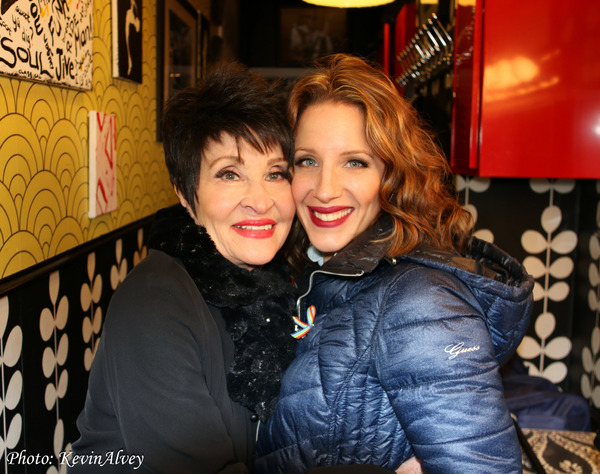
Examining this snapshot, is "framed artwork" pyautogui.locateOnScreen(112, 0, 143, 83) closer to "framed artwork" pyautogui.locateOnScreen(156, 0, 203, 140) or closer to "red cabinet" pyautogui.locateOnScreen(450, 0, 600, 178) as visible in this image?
"framed artwork" pyautogui.locateOnScreen(156, 0, 203, 140)

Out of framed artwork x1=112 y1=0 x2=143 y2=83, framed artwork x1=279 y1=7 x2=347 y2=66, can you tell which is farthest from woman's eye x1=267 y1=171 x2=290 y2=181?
framed artwork x1=279 y1=7 x2=347 y2=66

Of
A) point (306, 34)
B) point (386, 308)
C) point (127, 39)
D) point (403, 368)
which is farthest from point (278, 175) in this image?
point (306, 34)

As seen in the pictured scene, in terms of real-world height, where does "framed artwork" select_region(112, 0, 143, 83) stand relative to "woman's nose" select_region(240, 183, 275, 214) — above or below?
above

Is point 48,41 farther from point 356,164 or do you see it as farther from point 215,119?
point 356,164

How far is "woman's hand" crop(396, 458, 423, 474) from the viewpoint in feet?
3.86

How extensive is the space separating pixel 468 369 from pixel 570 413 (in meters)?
1.48

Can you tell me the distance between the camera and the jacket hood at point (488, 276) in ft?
3.72

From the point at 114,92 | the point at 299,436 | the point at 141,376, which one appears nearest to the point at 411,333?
the point at 299,436

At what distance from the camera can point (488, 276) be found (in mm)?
1200

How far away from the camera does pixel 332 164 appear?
1.45m

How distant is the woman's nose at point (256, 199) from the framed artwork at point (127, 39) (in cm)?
133

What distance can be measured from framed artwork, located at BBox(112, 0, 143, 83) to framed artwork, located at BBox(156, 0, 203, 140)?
28 cm

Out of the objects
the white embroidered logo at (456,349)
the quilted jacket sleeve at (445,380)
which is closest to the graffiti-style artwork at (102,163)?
the quilted jacket sleeve at (445,380)

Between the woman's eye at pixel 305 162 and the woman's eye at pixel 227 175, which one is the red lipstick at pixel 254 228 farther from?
the woman's eye at pixel 305 162
